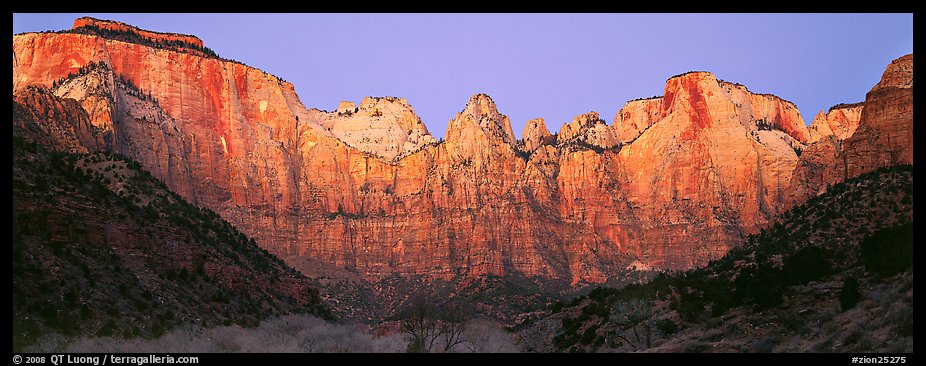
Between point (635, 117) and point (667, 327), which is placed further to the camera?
point (635, 117)

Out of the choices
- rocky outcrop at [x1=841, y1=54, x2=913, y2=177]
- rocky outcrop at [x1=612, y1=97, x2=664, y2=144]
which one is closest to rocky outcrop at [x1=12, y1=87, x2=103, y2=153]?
rocky outcrop at [x1=841, y1=54, x2=913, y2=177]

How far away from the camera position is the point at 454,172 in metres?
147

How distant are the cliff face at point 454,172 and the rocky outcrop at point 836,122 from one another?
3251 millimetres

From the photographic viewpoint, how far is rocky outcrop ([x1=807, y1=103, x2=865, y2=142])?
15800cm

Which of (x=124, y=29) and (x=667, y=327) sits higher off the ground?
(x=124, y=29)

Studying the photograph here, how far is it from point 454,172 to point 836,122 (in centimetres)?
6545

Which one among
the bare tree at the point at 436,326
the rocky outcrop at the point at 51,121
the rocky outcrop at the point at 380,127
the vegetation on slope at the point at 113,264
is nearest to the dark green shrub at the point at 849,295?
the bare tree at the point at 436,326

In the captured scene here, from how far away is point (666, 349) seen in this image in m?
52.4

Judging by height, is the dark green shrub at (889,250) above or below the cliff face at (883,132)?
below

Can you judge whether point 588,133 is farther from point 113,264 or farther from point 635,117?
point 113,264

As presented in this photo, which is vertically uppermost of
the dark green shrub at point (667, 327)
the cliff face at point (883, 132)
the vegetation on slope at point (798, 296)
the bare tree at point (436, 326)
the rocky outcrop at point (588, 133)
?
the rocky outcrop at point (588, 133)

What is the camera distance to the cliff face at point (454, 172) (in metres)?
130

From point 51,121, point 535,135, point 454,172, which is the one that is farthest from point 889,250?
point 535,135

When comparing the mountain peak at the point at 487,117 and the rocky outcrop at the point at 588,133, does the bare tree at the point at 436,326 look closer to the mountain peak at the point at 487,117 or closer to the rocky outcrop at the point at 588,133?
the mountain peak at the point at 487,117
